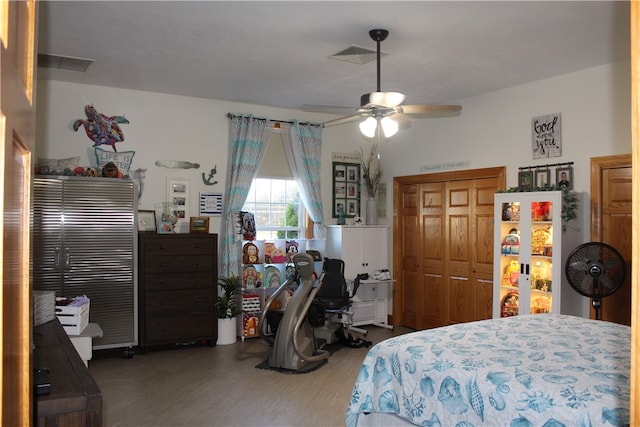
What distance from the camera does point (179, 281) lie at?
561 cm

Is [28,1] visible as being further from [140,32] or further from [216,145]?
[216,145]

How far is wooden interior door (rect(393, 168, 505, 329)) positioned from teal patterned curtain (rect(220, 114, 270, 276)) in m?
2.03

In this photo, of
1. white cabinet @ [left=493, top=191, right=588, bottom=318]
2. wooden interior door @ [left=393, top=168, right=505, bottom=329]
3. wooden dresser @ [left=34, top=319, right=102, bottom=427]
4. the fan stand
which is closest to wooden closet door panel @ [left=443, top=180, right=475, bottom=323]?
wooden interior door @ [left=393, top=168, right=505, bottom=329]

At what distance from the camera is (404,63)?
15.4ft

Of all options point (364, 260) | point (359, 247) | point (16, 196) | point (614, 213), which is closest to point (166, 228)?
point (359, 247)

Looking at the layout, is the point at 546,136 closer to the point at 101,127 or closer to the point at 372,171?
the point at 372,171

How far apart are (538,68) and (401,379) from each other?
3.43m

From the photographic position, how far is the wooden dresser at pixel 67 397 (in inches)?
60.8

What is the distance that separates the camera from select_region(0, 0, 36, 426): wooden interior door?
68 centimetres

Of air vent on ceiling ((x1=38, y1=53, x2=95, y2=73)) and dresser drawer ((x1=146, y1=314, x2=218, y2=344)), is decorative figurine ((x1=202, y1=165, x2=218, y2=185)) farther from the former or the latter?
air vent on ceiling ((x1=38, y1=53, x2=95, y2=73))

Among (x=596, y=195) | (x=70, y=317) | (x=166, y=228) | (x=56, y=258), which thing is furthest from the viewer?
(x=166, y=228)

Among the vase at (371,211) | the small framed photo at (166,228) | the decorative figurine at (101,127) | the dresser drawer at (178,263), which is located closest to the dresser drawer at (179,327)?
the dresser drawer at (178,263)

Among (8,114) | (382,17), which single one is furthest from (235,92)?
(8,114)

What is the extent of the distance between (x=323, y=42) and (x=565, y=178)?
2.71 meters
